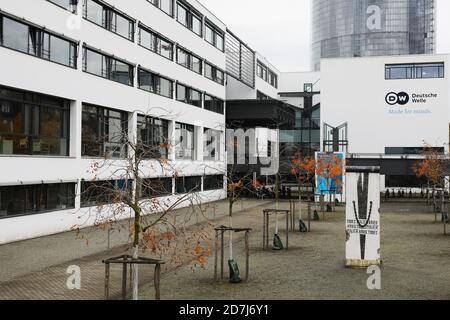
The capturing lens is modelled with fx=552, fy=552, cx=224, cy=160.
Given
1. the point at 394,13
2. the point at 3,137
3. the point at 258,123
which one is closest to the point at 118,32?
the point at 3,137

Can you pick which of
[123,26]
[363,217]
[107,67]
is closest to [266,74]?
[123,26]

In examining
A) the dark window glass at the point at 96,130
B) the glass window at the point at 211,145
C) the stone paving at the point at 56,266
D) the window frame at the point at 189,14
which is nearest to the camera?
the stone paving at the point at 56,266

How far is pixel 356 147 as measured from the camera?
2361 inches

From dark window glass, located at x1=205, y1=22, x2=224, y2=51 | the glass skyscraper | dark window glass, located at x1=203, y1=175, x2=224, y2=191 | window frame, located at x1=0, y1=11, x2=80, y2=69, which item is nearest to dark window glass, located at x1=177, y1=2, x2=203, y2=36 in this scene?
dark window glass, located at x1=205, y1=22, x2=224, y2=51

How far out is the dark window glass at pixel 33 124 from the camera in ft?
81.5

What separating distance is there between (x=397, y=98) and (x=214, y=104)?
781 inches

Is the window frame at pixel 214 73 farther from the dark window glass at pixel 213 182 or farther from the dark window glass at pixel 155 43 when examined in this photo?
the dark window glass at pixel 213 182

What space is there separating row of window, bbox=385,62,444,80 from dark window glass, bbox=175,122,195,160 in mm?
23529

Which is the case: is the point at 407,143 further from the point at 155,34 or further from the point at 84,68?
the point at 84,68

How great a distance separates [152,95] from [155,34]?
4.91 metres

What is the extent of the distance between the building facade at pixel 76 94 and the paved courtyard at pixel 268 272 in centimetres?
282

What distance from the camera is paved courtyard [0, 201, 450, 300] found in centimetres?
1438

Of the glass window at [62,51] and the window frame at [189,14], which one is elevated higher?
the window frame at [189,14]

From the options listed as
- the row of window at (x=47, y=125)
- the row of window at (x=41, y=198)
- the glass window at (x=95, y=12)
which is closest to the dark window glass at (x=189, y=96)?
the row of window at (x=47, y=125)
